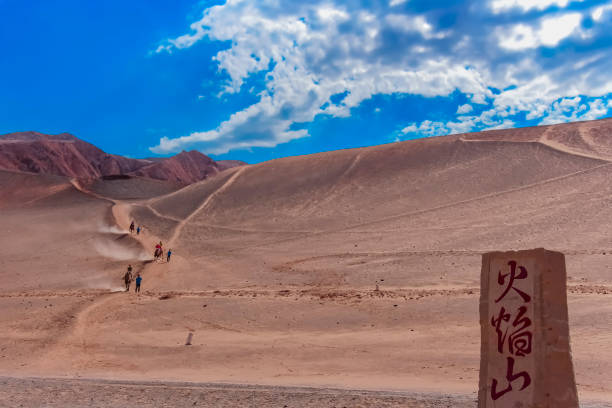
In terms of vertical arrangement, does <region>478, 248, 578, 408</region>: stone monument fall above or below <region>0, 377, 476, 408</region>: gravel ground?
above

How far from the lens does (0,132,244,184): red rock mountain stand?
106625 mm

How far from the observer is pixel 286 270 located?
24094mm

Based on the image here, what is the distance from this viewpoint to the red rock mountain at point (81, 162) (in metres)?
107

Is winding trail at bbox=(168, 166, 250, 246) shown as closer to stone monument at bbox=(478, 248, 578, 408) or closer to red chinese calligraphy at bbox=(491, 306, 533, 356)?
stone monument at bbox=(478, 248, 578, 408)

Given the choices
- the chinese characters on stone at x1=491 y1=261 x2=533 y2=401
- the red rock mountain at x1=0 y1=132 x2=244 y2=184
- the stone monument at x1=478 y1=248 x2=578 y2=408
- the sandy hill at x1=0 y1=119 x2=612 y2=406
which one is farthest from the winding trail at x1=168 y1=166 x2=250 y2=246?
the red rock mountain at x1=0 y1=132 x2=244 y2=184

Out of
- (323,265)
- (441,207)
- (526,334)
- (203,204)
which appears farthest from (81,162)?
(526,334)

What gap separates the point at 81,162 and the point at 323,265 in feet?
363

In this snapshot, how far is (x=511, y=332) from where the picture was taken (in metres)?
6.11

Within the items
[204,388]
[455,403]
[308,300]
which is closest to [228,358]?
[204,388]

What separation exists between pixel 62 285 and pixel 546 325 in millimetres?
22880

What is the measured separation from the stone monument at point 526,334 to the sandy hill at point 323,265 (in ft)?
12.8

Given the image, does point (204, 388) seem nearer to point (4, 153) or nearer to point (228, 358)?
point (228, 358)

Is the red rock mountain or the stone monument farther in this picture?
the red rock mountain

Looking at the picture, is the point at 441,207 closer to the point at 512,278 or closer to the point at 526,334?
the point at 512,278
